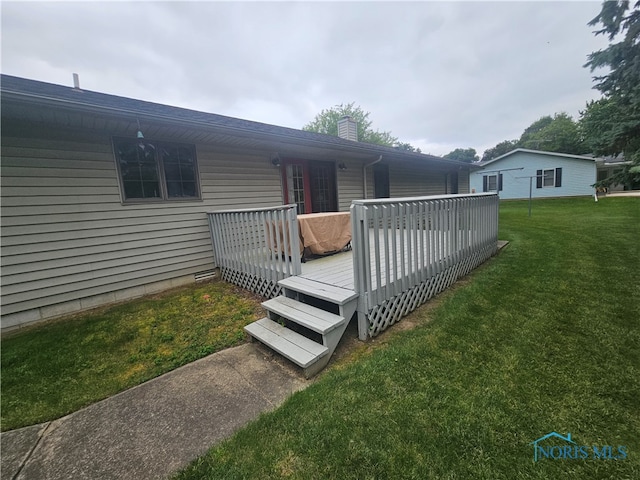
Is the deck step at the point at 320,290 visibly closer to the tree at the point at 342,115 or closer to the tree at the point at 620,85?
the tree at the point at 620,85

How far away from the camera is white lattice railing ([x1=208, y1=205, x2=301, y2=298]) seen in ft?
11.4

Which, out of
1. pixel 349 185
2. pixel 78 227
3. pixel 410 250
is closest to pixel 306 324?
pixel 410 250

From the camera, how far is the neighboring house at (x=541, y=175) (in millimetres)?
17000

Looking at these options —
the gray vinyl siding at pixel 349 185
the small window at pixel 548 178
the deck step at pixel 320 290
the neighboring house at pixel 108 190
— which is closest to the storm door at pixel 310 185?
the gray vinyl siding at pixel 349 185

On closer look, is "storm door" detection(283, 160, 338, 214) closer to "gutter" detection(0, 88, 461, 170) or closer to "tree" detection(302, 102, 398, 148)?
"gutter" detection(0, 88, 461, 170)

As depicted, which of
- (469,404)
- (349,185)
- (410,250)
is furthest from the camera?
(349,185)

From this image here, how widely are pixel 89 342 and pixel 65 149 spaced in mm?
2776

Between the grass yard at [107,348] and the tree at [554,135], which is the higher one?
the tree at [554,135]

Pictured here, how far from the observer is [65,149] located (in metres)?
3.79

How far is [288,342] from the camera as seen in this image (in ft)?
8.55

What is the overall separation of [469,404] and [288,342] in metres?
1.56

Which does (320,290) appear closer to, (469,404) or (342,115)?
(469,404)

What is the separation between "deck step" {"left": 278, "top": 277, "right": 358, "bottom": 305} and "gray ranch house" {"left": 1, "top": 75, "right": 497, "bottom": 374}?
0.03m

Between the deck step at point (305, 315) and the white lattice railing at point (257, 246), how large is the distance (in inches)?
21.1
